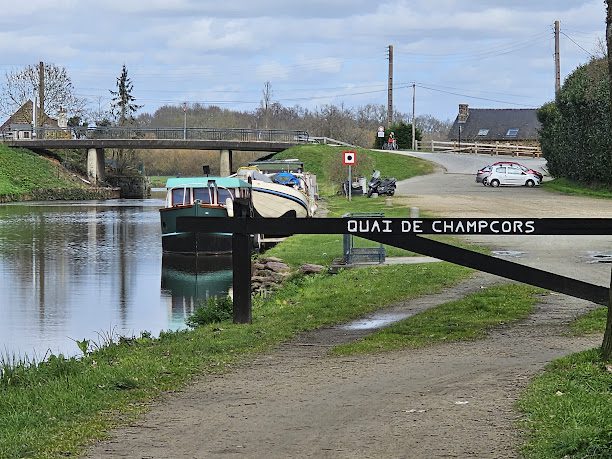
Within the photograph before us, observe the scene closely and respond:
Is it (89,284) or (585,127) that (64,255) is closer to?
(89,284)

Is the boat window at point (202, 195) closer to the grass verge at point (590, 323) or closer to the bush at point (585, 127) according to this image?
the bush at point (585, 127)

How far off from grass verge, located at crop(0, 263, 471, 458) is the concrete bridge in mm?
70056

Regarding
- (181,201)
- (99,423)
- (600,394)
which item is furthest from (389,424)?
(181,201)

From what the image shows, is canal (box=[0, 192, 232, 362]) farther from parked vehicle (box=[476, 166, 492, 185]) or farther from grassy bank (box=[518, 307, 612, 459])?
parked vehicle (box=[476, 166, 492, 185])

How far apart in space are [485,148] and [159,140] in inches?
1174

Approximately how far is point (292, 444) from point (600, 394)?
247 cm

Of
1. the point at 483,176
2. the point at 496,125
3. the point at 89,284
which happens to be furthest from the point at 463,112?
the point at 89,284

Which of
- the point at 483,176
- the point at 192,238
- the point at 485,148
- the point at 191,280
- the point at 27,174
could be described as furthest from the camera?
the point at 485,148

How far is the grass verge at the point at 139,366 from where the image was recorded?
7707 mm

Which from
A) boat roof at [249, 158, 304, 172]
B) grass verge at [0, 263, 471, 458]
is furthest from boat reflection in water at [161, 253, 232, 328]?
boat roof at [249, 158, 304, 172]

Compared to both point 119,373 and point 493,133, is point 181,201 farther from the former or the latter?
point 493,133

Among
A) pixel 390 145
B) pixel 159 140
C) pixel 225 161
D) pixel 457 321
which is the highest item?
pixel 159 140

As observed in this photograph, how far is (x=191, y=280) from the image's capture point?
28.4 meters

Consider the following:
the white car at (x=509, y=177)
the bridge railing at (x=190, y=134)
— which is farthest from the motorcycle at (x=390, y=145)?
the white car at (x=509, y=177)
